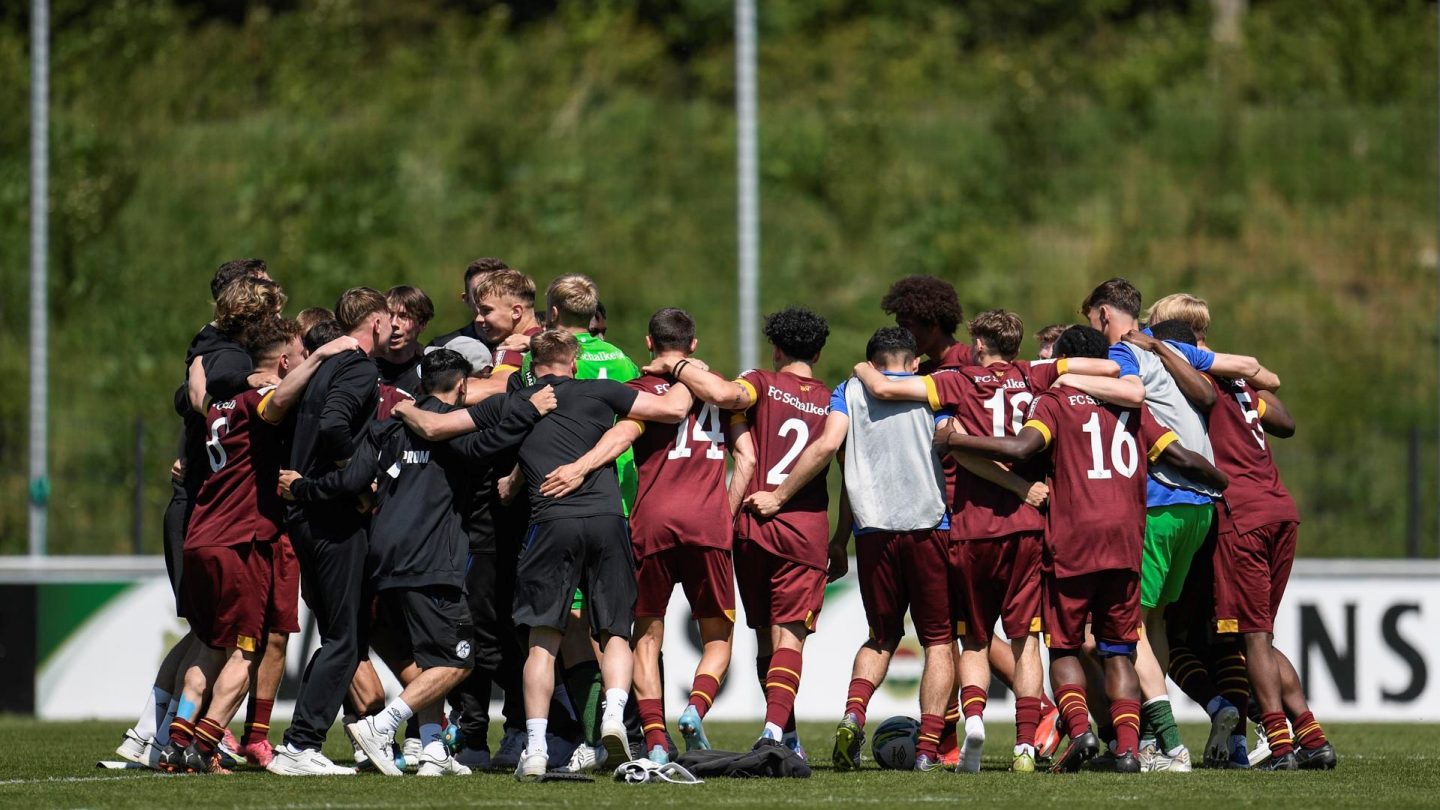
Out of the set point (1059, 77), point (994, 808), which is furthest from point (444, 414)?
point (1059, 77)

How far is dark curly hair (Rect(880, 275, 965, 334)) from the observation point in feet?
29.8

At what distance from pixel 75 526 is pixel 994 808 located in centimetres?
1276

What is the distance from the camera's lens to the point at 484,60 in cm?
2372

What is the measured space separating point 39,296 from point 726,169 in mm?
8672

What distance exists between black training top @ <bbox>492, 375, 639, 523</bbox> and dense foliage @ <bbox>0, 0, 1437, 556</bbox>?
10451 mm

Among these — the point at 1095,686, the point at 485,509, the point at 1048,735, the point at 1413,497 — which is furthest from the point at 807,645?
the point at 485,509

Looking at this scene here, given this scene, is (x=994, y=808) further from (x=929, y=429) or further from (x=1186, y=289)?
(x=1186, y=289)

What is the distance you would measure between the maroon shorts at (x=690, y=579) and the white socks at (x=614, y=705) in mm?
563

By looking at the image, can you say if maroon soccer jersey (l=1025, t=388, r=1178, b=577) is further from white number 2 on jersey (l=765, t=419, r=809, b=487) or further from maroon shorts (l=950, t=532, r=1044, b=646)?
white number 2 on jersey (l=765, t=419, r=809, b=487)

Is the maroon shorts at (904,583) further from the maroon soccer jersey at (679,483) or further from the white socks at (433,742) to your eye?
the white socks at (433,742)

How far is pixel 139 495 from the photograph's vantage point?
1521 cm

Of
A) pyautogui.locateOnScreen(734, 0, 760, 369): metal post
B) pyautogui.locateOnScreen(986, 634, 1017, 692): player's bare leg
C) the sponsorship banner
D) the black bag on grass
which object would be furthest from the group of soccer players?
pyautogui.locateOnScreen(734, 0, 760, 369): metal post

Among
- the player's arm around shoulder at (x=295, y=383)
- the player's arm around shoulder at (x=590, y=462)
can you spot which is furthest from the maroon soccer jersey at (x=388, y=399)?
the player's arm around shoulder at (x=590, y=462)

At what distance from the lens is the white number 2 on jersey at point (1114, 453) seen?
8406mm
